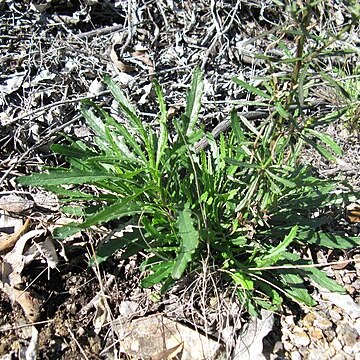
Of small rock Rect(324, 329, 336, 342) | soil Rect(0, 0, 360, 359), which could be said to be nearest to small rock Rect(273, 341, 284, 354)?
soil Rect(0, 0, 360, 359)

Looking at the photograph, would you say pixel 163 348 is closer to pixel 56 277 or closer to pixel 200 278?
A: pixel 200 278

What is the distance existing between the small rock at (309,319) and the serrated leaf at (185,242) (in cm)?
74

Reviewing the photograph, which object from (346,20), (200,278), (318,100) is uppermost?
(346,20)

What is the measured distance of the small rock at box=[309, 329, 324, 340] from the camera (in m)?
2.49

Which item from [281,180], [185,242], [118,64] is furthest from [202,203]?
[118,64]

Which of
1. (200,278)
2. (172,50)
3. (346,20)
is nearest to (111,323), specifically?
(200,278)

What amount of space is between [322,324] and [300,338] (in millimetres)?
129

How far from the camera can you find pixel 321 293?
103 inches

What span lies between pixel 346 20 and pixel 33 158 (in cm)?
220

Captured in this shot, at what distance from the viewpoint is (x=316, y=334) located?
8.19 feet

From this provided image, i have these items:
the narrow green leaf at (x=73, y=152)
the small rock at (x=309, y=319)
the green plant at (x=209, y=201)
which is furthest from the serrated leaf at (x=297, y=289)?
the narrow green leaf at (x=73, y=152)

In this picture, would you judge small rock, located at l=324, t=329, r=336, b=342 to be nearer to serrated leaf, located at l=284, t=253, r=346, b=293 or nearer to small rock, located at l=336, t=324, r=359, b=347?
small rock, located at l=336, t=324, r=359, b=347

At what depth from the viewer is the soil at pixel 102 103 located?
2447 millimetres

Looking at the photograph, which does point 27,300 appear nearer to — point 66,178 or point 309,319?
point 66,178
